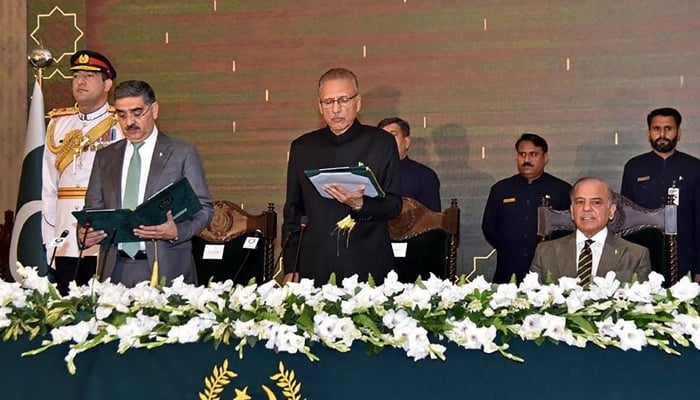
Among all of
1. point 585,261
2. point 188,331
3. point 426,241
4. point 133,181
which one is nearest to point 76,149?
point 133,181

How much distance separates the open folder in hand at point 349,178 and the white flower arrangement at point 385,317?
2.03ft

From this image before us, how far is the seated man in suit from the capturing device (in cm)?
398

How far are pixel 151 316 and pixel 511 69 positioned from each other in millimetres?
4588

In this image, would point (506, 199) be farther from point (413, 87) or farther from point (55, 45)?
point (55, 45)

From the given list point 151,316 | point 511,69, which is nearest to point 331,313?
point 151,316

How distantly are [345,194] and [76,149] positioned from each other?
147 centimetres

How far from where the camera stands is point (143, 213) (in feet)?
10.2

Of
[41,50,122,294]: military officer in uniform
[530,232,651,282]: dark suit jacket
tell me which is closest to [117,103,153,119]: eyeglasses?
[41,50,122,294]: military officer in uniform

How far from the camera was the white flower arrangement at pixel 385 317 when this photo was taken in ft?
7.71

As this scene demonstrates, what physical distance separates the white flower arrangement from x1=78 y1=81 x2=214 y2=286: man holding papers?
86 centimetres

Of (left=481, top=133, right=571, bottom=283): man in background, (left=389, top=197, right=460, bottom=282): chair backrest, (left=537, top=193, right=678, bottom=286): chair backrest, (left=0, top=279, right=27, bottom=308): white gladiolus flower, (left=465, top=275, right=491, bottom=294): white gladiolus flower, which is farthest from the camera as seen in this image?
(left=481, top=133, right=571, bottom=283): man in background

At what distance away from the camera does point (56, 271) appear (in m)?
4.10

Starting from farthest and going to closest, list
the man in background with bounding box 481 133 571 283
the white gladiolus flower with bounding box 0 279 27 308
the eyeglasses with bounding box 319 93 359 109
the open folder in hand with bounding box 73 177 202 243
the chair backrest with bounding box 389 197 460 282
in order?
the man in background with bounding box 481 133 571 283
the chair backrest with bounding box 389 197 460 282
the eyeglasses with bounding box 319 93 359 109
the open folder in hand with bounding box 73 177 202 243
the white gladiolus flower with bounding box 0 279 27 308

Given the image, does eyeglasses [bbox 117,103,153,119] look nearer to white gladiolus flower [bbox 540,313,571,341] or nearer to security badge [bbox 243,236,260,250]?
security badge [bbox 243,236,260,250]
